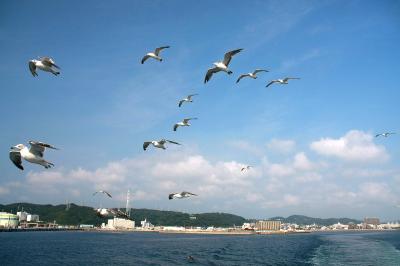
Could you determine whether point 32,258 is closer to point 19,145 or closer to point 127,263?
point 127,263

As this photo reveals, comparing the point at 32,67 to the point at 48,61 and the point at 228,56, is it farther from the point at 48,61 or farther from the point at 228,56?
the point at 228,56

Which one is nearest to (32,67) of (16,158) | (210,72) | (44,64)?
(44,64)

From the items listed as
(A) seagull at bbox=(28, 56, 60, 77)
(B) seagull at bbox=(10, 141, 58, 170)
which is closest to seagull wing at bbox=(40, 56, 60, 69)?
(A) seagull at bbox=(28, 56, 60, 77)

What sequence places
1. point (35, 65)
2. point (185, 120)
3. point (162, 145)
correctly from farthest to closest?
point (185, 120) < point (162, 145) < point (35, 65)

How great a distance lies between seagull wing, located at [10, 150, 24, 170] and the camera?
1684 cm

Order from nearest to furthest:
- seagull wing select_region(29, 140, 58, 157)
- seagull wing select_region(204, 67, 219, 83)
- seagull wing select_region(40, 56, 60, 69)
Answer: seagull wing select_region(29, 140, 58, 157), seagull wing select_region(40, 56, 60, 69), seagull wing select_region(204, 67, 219, 83)

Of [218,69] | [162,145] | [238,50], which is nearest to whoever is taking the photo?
[238,50]

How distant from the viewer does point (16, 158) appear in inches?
672

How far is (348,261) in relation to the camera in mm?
68000

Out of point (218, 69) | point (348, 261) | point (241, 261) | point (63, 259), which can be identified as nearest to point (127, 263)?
point (63, 259)

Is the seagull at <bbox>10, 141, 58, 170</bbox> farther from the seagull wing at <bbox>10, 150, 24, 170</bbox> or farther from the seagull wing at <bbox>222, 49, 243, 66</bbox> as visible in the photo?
the seagull wing at <bbox>222, 49, 243, 66</bbox>

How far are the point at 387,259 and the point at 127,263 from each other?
144ft

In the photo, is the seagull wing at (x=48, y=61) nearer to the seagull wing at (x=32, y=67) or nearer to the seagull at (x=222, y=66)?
the seagull wing at (x=32, y=67)

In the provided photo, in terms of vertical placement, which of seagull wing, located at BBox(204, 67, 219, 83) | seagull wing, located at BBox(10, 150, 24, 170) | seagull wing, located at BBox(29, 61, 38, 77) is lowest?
seagull wing, located at BBox(10, 150, 24, 170)
